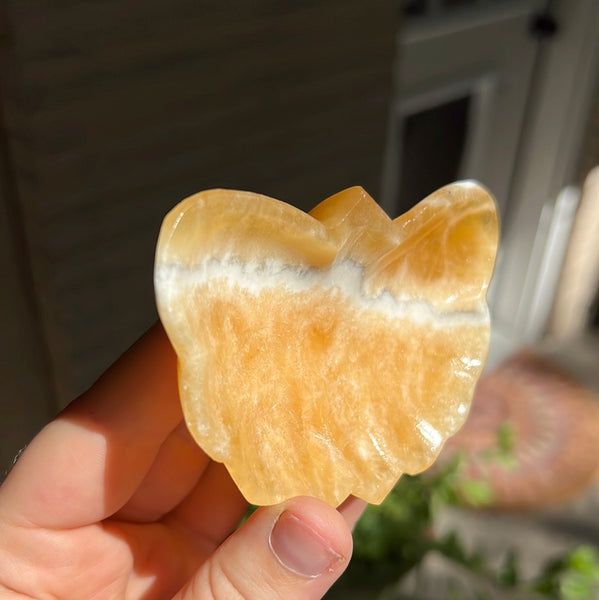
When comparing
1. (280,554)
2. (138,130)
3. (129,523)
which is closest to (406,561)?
(129,523)

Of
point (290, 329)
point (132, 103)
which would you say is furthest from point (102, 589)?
point (132, 103)

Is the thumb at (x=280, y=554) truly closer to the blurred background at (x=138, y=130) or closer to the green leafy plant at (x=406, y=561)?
the blurred background at (x=138, y=130)

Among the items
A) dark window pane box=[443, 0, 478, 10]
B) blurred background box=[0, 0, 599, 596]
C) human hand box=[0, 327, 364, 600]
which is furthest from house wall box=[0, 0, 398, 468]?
dark window pane box=[443, 0, 478, 10]

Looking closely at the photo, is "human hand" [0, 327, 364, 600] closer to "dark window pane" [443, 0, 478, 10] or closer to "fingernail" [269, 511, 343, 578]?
"fingernail" [269, 511, 343, 578]

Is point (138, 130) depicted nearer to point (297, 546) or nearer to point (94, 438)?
point (94, 438)

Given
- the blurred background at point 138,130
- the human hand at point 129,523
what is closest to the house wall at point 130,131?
the blurred background at point 138,130

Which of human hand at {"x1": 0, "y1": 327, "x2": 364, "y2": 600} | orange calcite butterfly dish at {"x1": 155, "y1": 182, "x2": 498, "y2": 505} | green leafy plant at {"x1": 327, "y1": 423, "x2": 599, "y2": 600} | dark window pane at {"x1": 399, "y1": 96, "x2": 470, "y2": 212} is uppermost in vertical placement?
orange calcite butterfly dish at {"x1": 155, "y1": 182, "x2": 498, "y2": 505}

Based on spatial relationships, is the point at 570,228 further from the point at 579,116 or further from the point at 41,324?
the point at 41,324
